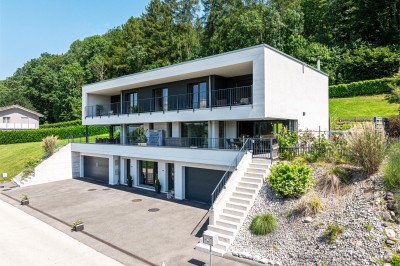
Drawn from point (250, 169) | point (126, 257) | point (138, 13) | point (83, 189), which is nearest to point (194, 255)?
point (126, 257)

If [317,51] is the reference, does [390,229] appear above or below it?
below

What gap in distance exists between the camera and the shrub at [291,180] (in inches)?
413

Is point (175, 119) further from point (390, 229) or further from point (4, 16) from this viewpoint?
point (4, 16)

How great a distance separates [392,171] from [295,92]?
7.71 meters

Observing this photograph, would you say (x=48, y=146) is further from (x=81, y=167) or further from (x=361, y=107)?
(x=361, y=107)

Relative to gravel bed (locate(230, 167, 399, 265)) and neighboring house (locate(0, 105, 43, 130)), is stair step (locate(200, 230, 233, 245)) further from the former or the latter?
neighboring house (locate(0, 105, 43, 130))

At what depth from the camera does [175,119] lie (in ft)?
58.2

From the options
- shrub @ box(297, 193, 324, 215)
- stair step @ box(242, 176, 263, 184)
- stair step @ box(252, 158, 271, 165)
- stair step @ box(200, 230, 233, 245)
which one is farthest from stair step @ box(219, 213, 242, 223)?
stair step @ box(252, 158, 271, 165)

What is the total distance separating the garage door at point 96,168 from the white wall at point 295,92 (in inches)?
651

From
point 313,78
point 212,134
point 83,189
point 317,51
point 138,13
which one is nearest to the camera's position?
point 212,134

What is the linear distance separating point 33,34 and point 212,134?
61.2 feet

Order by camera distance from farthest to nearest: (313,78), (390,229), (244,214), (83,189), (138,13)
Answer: (138,13)
(83,189)
(313,78)
(244,214)
(390,229)

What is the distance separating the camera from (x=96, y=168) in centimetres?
2466

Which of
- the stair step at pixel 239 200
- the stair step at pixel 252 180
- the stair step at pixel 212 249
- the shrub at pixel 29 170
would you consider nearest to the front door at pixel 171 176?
the stair step at pixel 252 180
